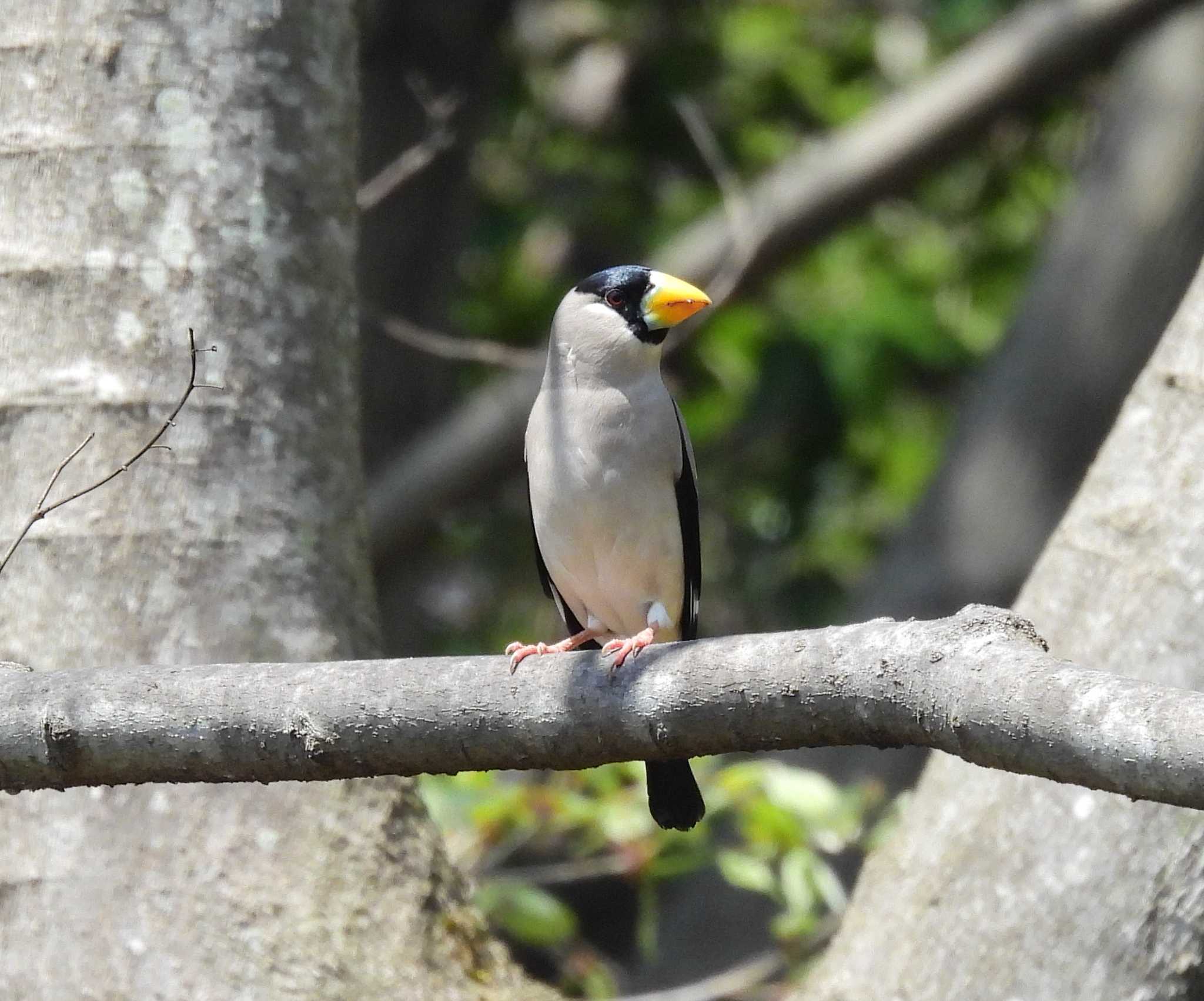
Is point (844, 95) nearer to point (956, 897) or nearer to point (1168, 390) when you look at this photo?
point (1168, 390)

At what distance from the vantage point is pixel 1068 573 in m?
3.56

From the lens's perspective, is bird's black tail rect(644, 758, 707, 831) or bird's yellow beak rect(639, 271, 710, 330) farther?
bird's yellow beak rect(639, 271, 710, 330)

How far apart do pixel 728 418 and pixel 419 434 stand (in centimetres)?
148

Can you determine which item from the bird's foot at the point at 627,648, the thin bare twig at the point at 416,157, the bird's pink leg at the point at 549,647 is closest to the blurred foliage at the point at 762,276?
the thin bare twig at the point at 416,157

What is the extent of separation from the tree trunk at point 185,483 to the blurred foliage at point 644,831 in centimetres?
83

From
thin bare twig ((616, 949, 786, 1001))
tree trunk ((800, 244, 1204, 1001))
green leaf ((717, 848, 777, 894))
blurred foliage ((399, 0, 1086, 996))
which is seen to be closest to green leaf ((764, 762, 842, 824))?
green leaf ((717, 848, 777, 894))

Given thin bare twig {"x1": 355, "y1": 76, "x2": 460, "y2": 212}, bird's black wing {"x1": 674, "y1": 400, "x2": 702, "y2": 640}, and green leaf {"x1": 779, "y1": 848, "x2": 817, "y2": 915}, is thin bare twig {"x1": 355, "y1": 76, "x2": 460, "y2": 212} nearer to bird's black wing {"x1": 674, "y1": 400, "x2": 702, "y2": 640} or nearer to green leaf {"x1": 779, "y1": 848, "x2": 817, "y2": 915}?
bird's black wing {"x1": 674, "y1": 400, "x2": 702, "y2": 640}

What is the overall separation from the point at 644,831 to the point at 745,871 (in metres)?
0.40

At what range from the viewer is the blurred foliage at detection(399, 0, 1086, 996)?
768 cm

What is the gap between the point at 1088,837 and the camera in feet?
10.8

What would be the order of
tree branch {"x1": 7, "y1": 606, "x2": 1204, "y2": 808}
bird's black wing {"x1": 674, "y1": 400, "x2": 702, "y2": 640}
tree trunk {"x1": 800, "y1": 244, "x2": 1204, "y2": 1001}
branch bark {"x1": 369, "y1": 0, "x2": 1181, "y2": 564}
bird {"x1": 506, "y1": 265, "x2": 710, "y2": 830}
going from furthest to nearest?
branch bark {"x1": 369, "y1": 0, "x2": 1181, "y2": 564}
bird's black wing {"x1": 674, "y1": 400, "x2": 702, "y2": 640}
bird {"x1": 506, "y1": 265, "x2": 710, "y2": 830}
tree trunk {"x1": 800, "y1": 244, "x2": 1204, "y2": 1001}
tree branch {"x1": 7, "y1": 606, "x2": 1204, "y2": 808}

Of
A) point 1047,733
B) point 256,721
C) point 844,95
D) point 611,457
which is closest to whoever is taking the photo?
point 1047,733

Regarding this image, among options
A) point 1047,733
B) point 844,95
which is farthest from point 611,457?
point 844,95

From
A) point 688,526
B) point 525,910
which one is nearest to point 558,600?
point 688,526
